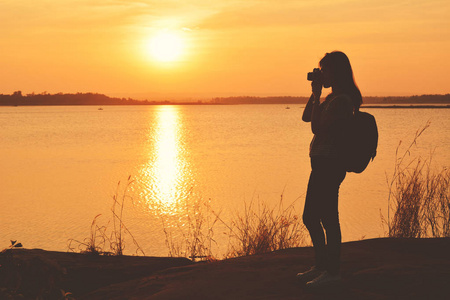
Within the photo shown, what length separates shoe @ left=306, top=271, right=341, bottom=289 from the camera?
187 inches

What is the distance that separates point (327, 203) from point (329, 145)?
53 centimetres

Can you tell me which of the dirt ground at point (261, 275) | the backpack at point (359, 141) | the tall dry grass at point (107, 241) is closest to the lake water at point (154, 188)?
the tall dry grass at point (107, 241)

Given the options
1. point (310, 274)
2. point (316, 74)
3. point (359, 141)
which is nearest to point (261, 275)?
point (310, 274)

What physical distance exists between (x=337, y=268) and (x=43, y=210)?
1411 cm

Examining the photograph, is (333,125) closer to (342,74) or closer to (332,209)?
(342,74)

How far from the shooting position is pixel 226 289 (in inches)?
200

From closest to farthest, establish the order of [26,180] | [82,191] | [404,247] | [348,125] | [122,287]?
[348,125]
[122,287]
[404,247]
[82,191]
[26,180]

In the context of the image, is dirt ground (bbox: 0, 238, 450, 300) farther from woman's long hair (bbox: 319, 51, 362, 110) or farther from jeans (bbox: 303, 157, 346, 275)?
woman's long hair (bbox: 319, 51, 362, 110)

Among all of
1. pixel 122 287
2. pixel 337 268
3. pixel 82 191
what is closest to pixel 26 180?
pixel 82 191

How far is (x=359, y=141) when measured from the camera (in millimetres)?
4375

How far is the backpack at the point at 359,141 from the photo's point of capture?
4348 mm

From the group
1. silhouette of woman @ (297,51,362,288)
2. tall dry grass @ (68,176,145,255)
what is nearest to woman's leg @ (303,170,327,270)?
silhouette of woman @ (297,51,362,288)

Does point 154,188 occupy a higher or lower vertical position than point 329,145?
lower

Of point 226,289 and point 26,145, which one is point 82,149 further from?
point 226,289
